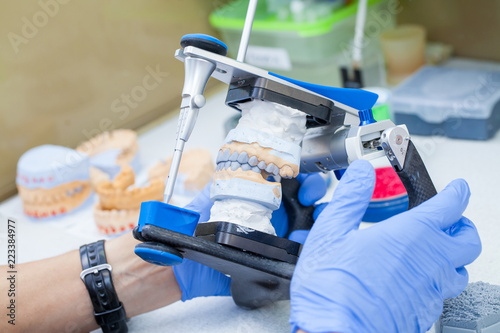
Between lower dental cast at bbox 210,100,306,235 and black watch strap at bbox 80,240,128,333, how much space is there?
251 mm

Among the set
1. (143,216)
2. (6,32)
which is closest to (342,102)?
(143,216)

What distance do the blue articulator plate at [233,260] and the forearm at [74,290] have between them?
18 centimetres

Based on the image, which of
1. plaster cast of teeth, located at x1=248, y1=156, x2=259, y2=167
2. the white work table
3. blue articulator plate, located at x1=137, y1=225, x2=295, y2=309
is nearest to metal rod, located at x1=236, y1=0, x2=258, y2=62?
plaster cast of teeth, located at x1=248, y1=156, x2=259, y2=167

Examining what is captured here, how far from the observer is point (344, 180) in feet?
2.10

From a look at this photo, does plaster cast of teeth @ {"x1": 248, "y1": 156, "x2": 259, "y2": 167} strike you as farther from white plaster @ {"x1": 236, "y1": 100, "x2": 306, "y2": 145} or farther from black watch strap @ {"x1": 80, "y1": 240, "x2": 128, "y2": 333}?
black watch strap @ {"x1": 80, "y1": 240, "x2": 128, "y2": 333}

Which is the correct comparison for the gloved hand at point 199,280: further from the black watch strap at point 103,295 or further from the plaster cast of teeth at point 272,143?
the plaster cast of teeth at point 272,143

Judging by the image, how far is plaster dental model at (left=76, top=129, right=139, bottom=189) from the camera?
1327 mm

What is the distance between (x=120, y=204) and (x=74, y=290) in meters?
0.31

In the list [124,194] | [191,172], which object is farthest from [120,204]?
[191,172]

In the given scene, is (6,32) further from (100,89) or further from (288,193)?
(288,193)

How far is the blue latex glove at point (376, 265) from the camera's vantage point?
0.58 metres

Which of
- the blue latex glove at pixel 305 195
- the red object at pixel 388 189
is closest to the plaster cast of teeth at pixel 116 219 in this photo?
the blue latex glove at pixel 305 195

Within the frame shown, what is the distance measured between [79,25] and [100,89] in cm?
18

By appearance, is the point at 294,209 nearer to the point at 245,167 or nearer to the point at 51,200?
the point at 245,167
